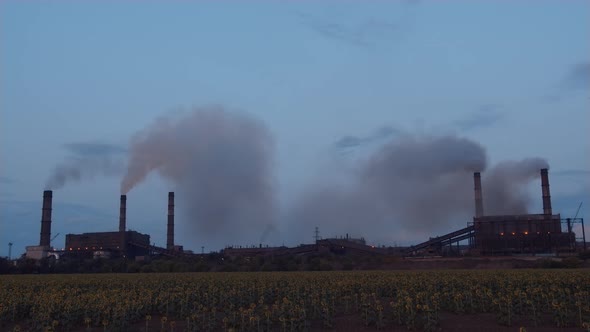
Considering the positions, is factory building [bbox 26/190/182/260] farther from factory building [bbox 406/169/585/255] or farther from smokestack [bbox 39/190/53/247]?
factory building [bbox 406/169/585/255]

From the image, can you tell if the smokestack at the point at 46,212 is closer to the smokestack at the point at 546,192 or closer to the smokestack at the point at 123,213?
the smokestack at the point at 123,213

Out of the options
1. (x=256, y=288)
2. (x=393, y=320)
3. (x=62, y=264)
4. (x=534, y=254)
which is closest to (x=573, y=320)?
(x=393, y=320)

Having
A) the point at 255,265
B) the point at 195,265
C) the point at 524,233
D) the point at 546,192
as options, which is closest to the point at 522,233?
the point at 524,233

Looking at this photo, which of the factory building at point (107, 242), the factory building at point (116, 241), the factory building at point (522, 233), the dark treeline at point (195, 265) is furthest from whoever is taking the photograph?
the factory building at point (116, 241)

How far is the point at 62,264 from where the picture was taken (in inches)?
3649

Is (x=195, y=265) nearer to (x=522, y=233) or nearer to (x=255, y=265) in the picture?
(x=255, y=265)

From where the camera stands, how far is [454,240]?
10462cm

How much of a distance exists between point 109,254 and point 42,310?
88.8 metres

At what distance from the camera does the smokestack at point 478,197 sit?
10075cm

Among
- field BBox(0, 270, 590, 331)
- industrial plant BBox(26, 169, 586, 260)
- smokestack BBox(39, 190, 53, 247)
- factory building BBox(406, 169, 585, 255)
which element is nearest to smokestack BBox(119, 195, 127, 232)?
industrial plant BBox(26, 169, 586, 260)

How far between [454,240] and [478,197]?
31.2 feet

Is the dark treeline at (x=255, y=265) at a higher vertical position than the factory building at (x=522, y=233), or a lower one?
lower

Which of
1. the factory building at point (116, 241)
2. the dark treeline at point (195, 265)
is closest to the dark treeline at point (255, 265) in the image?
the dark treeline at point (195, 265)

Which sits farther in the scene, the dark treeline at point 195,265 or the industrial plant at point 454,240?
the industrial plant at point 454,240
